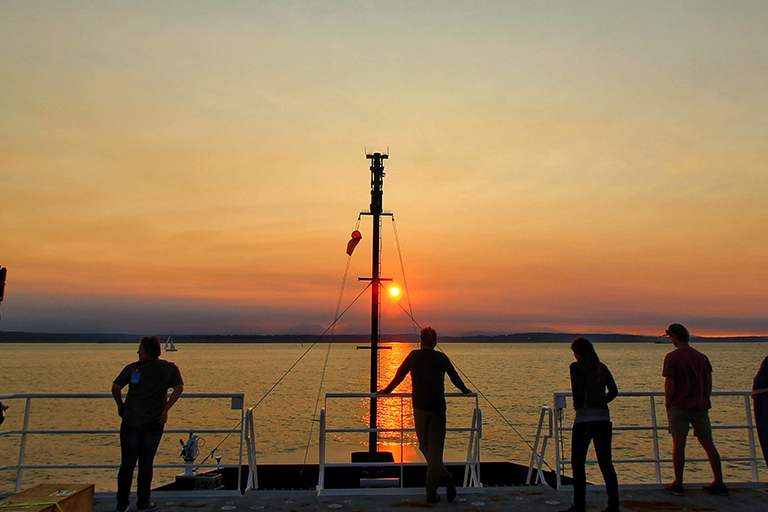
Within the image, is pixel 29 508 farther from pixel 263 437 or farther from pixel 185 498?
pixel 263 437

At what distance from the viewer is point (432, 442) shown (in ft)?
21.5

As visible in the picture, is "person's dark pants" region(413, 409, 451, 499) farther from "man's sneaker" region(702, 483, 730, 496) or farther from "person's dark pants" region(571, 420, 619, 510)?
"man's sneaker" region(702, 483, 730, 496)

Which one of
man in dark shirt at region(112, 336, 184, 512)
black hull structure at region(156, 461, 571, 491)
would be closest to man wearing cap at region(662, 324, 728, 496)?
black hull structure at region(156, 461, 571, 491)

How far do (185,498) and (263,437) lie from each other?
26931 mm

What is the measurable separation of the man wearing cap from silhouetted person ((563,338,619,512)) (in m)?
1.33

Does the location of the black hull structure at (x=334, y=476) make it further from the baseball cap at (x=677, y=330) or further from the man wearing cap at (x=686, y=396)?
the baseball cap at (x=677, y=330)

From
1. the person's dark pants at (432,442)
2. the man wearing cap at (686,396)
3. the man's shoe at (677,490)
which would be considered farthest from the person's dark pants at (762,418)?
the person's dark pants at (432,442)

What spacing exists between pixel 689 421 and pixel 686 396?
A: 364 millimetres

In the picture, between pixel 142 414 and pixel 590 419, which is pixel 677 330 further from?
pixel 142 414

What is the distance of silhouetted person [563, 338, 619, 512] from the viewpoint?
591 centimetres

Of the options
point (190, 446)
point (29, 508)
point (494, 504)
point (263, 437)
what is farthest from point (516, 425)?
point (29, 508)

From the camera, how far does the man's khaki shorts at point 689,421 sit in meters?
6.85

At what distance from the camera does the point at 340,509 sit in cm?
635

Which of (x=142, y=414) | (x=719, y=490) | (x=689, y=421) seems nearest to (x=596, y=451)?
(x=689, y=421)
